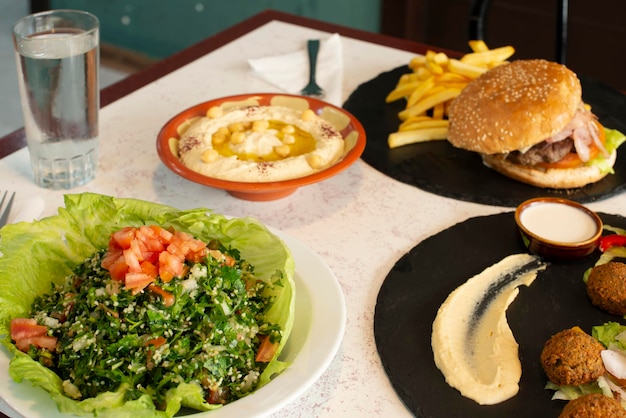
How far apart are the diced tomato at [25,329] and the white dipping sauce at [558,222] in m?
1.32

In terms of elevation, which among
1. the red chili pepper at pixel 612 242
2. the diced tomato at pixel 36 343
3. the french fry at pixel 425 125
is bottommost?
the red chili pepper at pixel 612 242

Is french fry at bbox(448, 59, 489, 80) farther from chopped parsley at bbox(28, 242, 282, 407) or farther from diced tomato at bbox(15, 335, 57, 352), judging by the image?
diced tomato at bbox(15, 335, 57, 352)

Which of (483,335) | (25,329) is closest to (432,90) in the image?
(483,335)

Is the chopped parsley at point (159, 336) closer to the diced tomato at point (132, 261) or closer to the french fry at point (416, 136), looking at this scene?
the diced tomato at point (132, 261)

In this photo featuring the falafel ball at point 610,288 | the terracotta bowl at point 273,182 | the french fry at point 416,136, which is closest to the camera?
the falafel ball at point 610,288

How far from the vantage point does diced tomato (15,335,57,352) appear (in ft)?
4.97

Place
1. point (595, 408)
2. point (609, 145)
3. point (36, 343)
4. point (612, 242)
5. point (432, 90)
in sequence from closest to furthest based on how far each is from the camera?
1. point (595, 408)
2. point (36, 343)
3. point (612, 242)
4. point (609, 145)
5. point (432, 90)

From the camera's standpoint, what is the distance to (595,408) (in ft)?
4.61

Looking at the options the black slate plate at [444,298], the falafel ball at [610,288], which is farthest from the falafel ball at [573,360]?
the falafel ball at [610,288]

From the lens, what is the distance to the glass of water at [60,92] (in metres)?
2.20

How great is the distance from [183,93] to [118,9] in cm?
401

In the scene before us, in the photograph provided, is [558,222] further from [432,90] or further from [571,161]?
[432,90]

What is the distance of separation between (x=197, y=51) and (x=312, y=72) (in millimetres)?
608

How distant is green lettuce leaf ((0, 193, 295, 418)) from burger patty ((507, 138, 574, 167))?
1.09 metres
